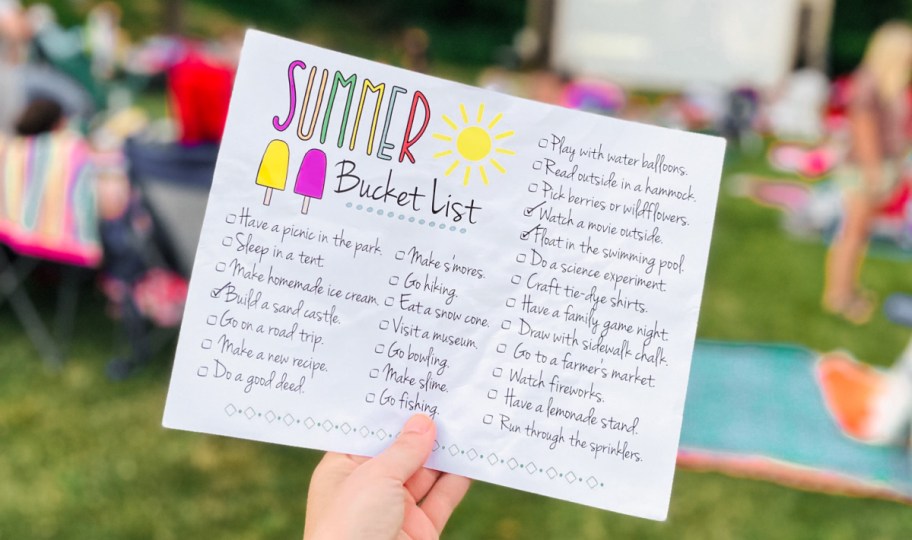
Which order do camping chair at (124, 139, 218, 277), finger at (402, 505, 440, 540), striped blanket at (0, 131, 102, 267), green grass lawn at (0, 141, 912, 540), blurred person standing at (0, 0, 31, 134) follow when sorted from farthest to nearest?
1. blurred person standing at (0, 0, 31, 134)
2. camping chair at (124, 139, 218, 277)
3. striped blanket at (0, 131, 102, 267)
4. green grass lawn at (0, 141, 912, 540)
5. finger at (402, 505, 440, 540)

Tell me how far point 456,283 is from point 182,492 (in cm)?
176

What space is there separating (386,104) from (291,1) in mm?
18913

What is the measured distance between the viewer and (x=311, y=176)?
3.84 feet

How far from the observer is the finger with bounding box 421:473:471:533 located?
4.20 ft

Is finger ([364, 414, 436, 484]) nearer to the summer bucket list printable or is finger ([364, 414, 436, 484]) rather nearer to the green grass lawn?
the summer bucket list printable

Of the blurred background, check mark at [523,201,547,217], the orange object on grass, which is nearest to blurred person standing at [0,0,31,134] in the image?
the blurred background

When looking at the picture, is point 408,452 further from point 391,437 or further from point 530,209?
point 530,209

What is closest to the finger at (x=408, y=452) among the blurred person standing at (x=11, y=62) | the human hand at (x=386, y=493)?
the human hand at (x=386, y=493)

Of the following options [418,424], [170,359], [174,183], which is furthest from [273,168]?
[170,359]

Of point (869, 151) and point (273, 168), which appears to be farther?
point (869, 151)

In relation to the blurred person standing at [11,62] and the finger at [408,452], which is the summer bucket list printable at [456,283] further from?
the blurred person standing at [11,62]

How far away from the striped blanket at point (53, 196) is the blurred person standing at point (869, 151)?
12.8 ft

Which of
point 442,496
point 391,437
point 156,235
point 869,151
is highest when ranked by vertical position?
point 869,151

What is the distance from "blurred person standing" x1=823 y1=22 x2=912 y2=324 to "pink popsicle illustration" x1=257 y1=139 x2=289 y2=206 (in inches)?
152
